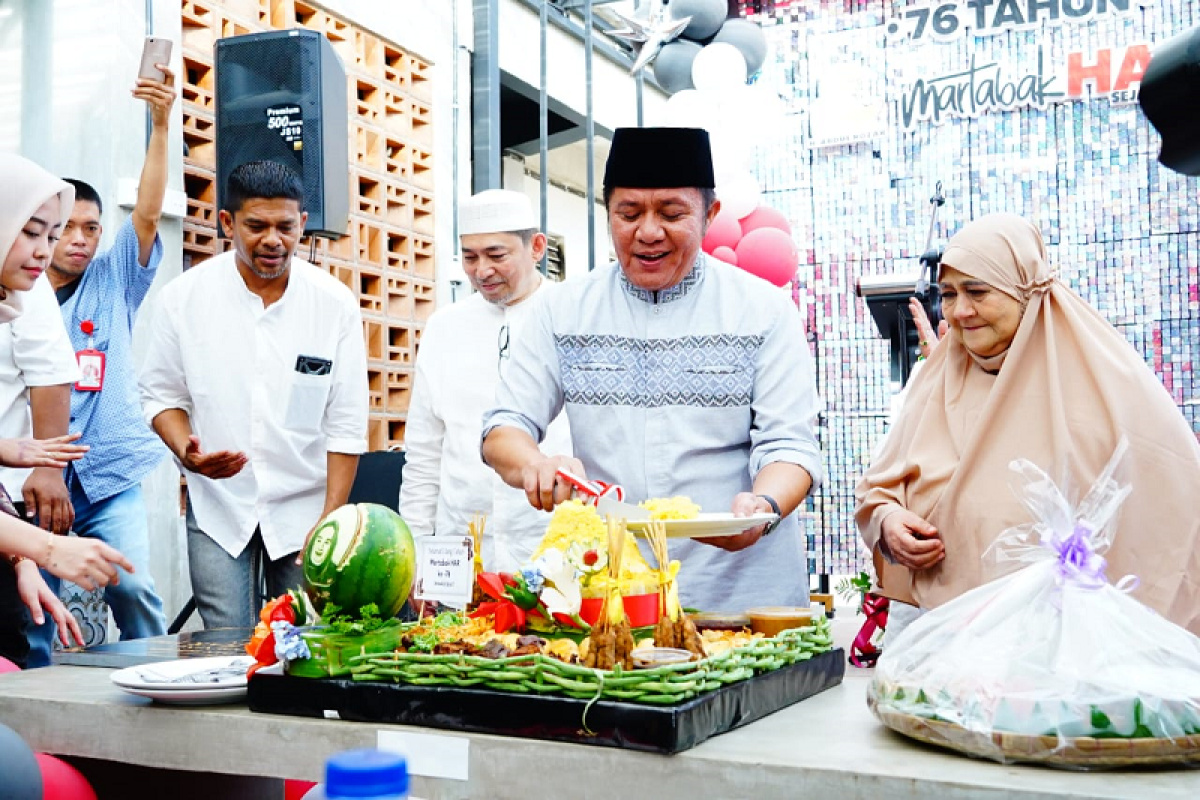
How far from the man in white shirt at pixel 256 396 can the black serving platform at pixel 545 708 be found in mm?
1730

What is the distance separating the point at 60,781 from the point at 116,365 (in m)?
2.56

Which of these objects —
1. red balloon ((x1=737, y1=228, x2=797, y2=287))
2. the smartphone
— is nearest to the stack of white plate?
the smartphone

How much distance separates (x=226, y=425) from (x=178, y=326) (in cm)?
30

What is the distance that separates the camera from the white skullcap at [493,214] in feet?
11.5

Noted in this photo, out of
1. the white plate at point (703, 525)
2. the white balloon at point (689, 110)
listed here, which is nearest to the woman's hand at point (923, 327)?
the white plate at point (703, 525)

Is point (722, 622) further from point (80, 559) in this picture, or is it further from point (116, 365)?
point (116, 365)

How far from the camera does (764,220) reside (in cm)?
675

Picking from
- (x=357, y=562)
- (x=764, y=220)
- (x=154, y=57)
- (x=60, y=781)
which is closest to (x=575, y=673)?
(x=357, y=562)

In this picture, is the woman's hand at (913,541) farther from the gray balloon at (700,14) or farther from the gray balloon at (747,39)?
the gray balloon at (700,14)

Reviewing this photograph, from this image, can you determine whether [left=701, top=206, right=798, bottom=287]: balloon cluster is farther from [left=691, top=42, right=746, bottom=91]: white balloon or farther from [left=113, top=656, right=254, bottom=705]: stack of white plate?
[left=113, top=656, right=254, bottom=705]: stack of white plate

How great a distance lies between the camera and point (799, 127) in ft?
21.5

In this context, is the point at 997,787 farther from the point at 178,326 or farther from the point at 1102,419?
the point at 178,326

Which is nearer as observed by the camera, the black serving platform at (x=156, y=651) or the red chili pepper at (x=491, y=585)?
the red chili pepper at (x=491, y=585)

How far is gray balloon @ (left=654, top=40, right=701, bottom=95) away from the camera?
26.6 ft
